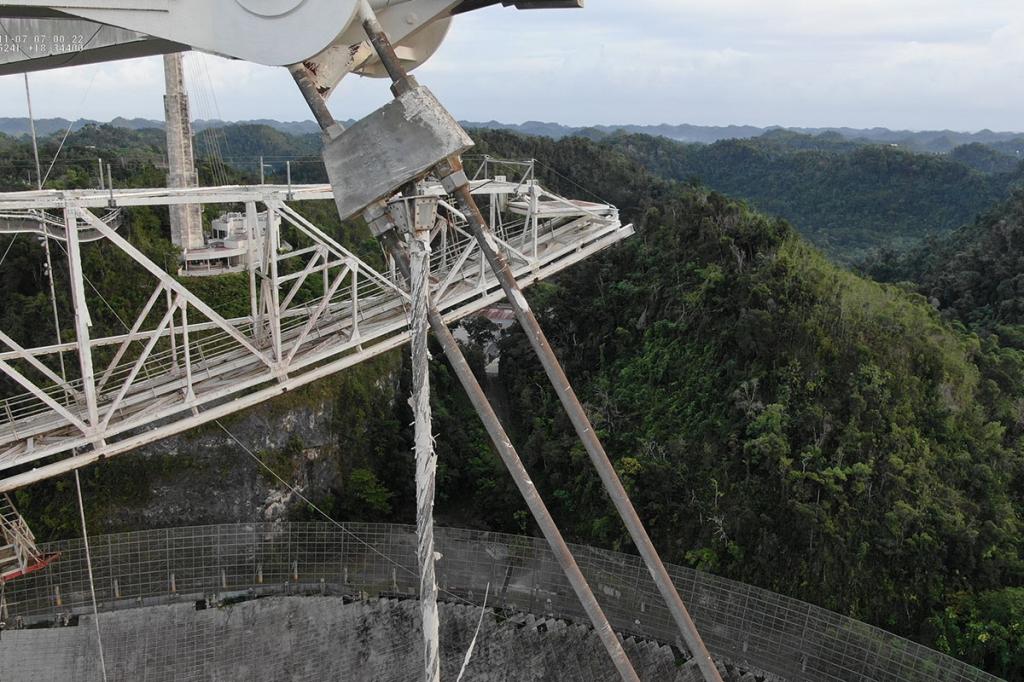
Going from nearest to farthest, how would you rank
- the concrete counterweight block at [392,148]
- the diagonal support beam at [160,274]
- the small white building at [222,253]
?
the concrete counterweight block at [392,148]
the diagonal support beam at [160,274]
the small white building at [222,253]

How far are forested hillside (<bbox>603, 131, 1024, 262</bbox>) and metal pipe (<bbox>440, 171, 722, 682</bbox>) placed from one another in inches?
1831

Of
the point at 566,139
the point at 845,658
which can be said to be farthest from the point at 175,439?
the point at 566,139

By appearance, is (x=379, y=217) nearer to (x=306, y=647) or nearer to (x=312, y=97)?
(x=312, y=97)

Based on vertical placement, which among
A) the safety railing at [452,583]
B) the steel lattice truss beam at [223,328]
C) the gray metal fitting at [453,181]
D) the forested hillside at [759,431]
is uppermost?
the gray metal fitting at [453,181]

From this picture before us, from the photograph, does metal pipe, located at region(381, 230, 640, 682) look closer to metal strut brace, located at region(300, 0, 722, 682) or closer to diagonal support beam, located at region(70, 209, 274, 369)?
metal strut brace, located at region(300, 0, 722, 682)

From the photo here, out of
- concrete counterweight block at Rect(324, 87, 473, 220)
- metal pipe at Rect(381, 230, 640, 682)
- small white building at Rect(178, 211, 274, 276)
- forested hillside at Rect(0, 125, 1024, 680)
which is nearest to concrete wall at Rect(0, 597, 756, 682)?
forested hillside at Rect(0, 125, 1024, 680)

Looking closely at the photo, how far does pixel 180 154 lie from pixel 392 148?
17.0 m

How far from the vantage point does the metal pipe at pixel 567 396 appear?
4906 millimetres

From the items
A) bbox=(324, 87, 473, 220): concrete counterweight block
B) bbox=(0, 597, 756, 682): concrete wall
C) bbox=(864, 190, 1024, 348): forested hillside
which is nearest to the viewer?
bbox=(324, 87, 473, 220): concrete counterweight block

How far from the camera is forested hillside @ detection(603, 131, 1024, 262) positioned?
2271 inches

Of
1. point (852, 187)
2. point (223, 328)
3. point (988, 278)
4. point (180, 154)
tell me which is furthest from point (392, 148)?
point (852, 187)

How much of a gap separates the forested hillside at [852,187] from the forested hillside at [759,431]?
30976 mm

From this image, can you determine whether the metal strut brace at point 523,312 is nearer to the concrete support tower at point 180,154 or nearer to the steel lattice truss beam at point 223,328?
the steel lattice truss beam at point 223,328

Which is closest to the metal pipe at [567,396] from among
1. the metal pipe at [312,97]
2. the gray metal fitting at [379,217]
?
the gray metal fitting at [379,217]
